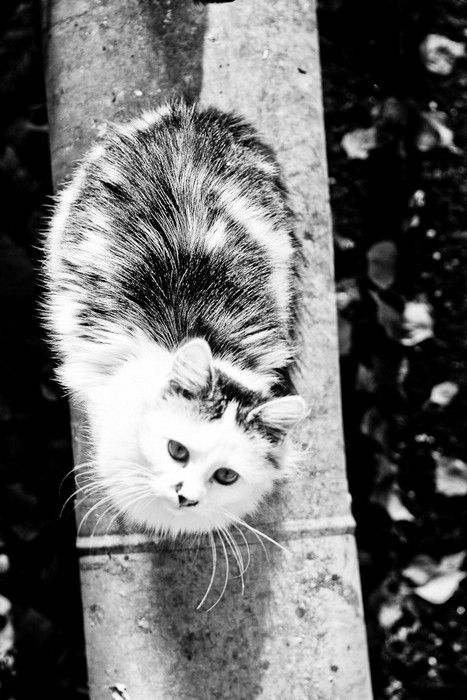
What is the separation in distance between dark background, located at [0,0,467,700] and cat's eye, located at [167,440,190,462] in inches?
26.9

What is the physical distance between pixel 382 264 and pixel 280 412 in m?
0.79

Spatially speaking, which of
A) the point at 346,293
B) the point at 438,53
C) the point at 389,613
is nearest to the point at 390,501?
the point at 389,613

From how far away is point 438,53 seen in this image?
80.3 inches

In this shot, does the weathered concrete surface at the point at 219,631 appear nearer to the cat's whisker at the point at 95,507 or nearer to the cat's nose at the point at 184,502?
the cat's whisker at the point at 95,507

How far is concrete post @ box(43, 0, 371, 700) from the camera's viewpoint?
1515mm

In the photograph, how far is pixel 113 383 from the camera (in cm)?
144

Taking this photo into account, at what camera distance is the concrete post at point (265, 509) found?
151 cm

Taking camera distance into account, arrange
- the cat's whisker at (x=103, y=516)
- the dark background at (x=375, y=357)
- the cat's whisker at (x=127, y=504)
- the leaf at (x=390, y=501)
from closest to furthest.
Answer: the cat's whisker at (x=127, y=504) → the cat's whisker at (x=103, y=516) → the dark background at (x=375, y=357) → the leaf at (x=390, y=501)

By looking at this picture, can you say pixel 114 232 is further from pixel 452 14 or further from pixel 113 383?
pixel 452 14

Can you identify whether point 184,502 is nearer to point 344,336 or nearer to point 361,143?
point 344,336

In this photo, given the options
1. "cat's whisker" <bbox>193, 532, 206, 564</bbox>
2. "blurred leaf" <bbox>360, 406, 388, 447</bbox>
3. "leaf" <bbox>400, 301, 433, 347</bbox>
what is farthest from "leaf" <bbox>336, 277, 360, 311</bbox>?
"cat's whisker" <bbox>193, 532, 206, 564</bbox>

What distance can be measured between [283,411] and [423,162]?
115 centimetres

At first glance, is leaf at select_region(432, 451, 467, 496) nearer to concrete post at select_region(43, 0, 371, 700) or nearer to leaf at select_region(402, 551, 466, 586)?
leaf at select_region(402, 551, 466, 586)

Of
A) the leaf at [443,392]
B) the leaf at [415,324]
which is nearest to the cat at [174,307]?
the leaf at [415,324]
